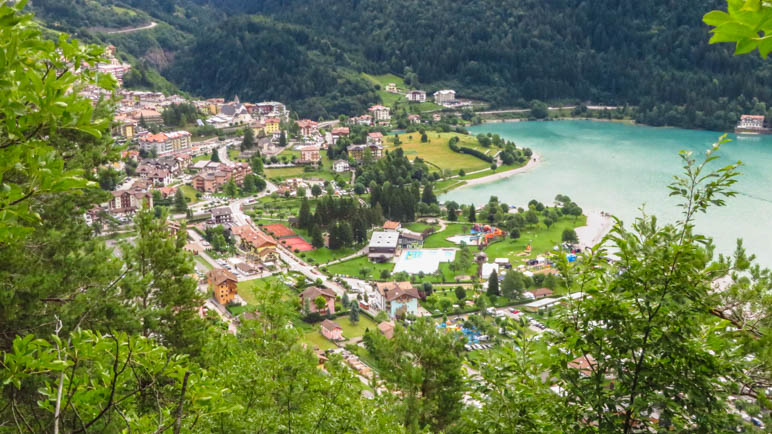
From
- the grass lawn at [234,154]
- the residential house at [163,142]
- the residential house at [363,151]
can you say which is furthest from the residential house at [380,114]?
the residential house at [163,142]

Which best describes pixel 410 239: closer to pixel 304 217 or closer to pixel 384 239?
pixel 384 239

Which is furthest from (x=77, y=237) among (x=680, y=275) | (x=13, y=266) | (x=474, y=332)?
(x=474, y=332)

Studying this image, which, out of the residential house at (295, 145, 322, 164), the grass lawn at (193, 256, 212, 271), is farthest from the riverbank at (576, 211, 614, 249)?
the residential house at (295, 145, 322, 164)

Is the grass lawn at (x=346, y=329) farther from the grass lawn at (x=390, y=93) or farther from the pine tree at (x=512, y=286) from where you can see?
the grass lawn at (x=390, y=93)

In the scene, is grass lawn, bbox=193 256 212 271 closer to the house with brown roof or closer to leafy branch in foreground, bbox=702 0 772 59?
the house with brown roof

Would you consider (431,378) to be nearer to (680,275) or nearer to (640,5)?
(680,275)
